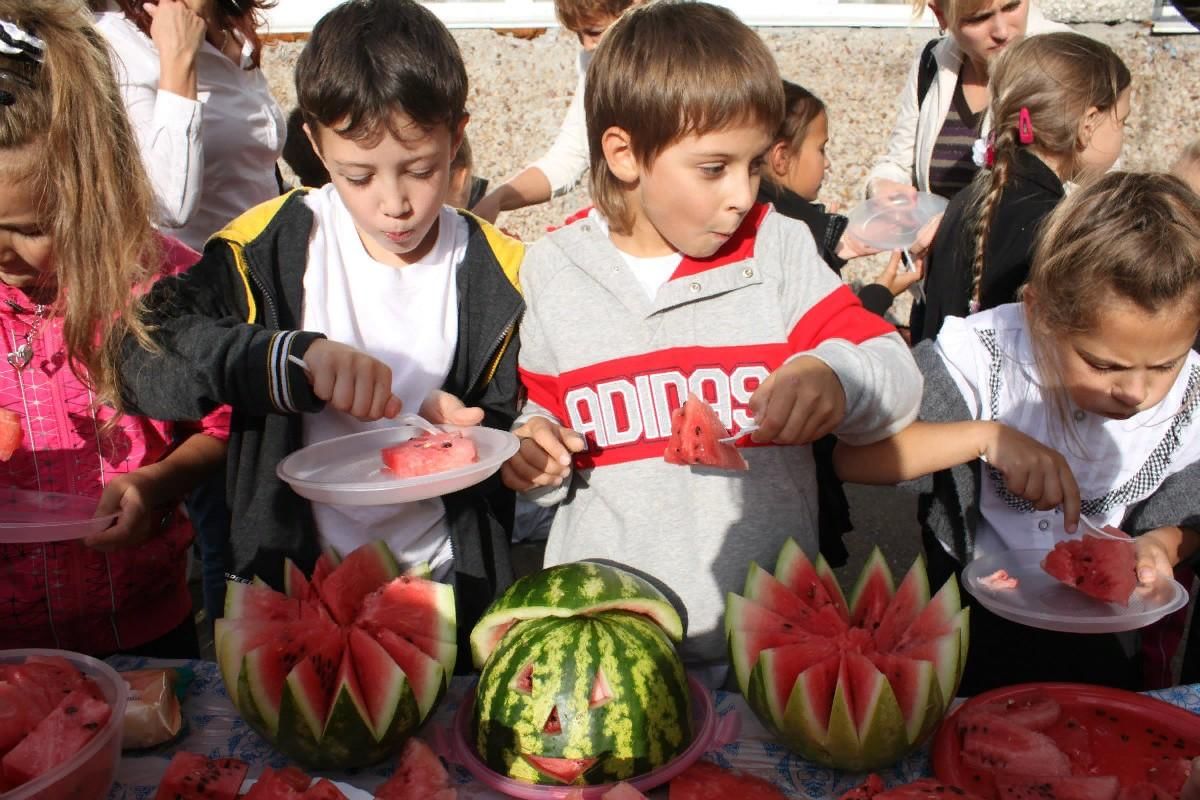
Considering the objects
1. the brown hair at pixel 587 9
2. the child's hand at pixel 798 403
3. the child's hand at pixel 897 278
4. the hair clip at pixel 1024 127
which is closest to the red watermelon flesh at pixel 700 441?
the child's hand at pixel 798 403

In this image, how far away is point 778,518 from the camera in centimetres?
205

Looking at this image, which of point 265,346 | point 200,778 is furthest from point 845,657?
point 265,346

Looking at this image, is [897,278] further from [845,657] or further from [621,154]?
[845,657]

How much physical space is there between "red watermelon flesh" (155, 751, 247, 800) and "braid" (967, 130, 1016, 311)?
7.71 feet

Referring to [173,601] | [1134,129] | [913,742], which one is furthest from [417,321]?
[1134,129]

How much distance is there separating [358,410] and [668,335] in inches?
25.9

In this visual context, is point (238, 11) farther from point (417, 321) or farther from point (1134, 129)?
point (1134, 129)

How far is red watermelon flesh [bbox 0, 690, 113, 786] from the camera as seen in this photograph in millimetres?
1418

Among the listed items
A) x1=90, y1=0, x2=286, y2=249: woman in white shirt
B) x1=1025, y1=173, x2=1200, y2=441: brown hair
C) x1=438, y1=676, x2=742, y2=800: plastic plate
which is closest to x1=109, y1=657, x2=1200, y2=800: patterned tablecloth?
x1=438, y1=676, x2=742, y2=800: plastic plate

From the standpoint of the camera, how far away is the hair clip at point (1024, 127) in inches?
117

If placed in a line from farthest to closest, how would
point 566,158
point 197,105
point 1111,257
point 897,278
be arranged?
1. point 897,278
2. point 566,158
3. point 197,105
4. point 1111,257

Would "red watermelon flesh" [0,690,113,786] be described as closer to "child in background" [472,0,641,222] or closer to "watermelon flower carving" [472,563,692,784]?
"watermelon flower carving" [472,563,692,784]

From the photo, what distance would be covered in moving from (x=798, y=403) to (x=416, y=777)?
909mm

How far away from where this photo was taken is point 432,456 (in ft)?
5.85
